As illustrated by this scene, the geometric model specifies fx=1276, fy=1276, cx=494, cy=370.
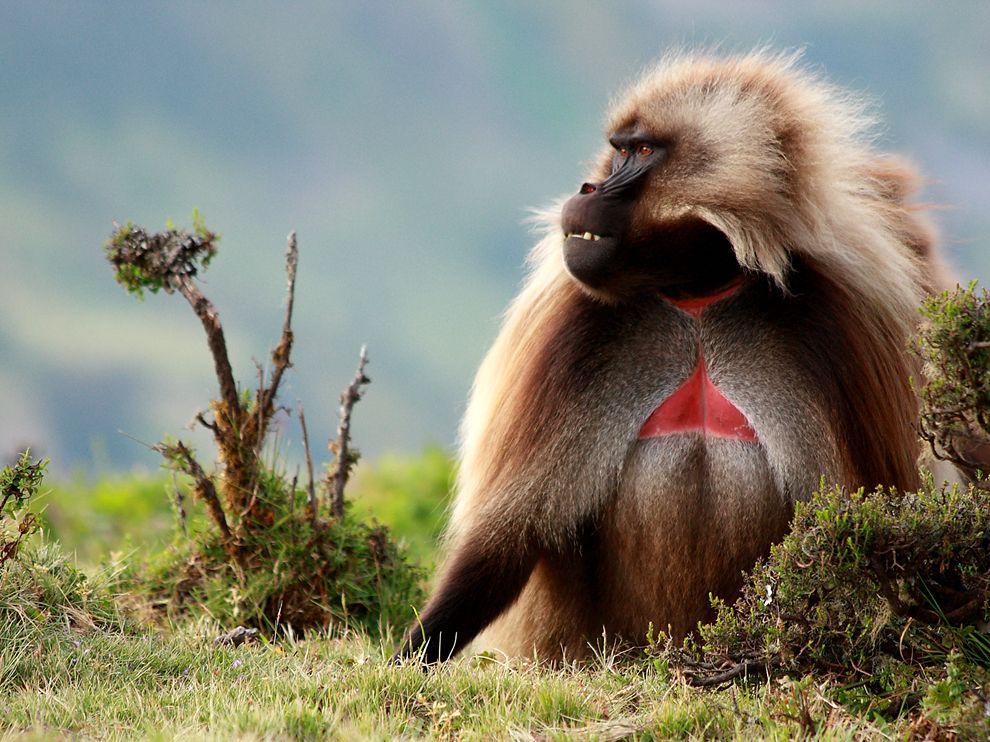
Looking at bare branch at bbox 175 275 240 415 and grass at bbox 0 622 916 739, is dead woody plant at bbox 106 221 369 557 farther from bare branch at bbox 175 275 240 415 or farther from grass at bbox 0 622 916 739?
grass at bbox 0 622 916 739

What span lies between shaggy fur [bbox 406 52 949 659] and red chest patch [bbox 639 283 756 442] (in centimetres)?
3

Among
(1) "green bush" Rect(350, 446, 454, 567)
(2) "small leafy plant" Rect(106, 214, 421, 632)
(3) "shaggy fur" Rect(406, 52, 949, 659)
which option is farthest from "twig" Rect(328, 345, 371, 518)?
(1) "green bush" Rect(350, 446, 454, 567)

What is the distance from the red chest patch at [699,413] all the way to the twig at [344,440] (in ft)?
5.71

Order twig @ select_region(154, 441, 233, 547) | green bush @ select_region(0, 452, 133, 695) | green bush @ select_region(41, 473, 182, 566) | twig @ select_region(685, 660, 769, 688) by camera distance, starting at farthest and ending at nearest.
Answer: green bush @ select_region(41, 473, 182, 566), twig @ select_region(154, 441, 233, 547), green bush @ select_region(0, 452, 133, 695), twig @ select_region(685, 660, 769, 688)

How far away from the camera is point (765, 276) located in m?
4.29

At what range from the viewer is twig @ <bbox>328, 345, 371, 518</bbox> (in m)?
5.63

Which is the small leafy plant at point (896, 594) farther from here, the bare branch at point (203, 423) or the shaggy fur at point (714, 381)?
the bare branch at point (203, 423)

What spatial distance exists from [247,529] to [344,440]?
0.66m

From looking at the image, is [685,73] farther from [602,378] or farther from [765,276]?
[602,378]

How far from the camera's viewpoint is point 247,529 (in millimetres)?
5230

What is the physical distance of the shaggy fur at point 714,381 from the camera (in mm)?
4129

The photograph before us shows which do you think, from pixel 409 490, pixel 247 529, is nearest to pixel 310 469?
pixel 247 529

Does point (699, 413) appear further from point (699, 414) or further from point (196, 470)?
point (196, 470)

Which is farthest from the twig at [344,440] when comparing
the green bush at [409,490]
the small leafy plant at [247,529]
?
the green bush at [409,490]
